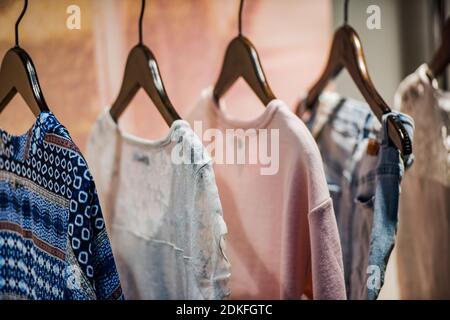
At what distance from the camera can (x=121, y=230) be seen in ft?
2.62

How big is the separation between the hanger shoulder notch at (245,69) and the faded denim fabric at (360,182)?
0.53 ft

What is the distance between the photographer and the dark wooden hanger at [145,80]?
2.19 ft

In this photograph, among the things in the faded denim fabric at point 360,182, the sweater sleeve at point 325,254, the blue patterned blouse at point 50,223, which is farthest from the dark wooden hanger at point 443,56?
the blue patterned blouse at point 50,223

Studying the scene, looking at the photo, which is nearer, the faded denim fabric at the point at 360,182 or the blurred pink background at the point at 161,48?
the faded denim fabric at the point at 360,182

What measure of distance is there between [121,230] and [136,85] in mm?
217

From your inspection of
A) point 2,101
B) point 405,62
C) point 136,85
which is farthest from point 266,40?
point 2,101

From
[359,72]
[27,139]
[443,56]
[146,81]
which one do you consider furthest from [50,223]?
→ [443,56]

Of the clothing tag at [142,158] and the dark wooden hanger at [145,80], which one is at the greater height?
the dark wooden hanger at [145,80]

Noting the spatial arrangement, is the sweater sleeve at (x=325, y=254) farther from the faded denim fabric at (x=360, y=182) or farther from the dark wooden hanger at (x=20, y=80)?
the dark wooden hanger at (x=20, y=80)

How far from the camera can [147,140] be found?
76cm

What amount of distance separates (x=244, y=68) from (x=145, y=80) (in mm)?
129

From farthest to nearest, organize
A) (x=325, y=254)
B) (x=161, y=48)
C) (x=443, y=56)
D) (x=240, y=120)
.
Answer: (x=161, y=48) < (x=443, y=56) < (x=240, y=120) < (x=325, y=254)

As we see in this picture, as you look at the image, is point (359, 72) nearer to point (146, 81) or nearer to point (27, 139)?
point (146, 81)
